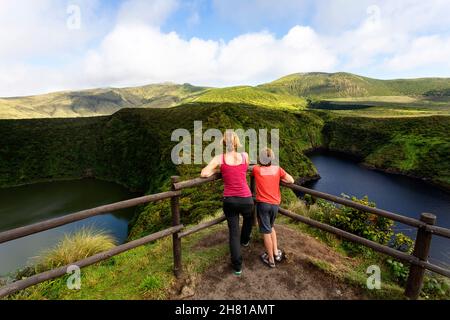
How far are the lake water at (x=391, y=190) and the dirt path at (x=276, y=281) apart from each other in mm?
34304

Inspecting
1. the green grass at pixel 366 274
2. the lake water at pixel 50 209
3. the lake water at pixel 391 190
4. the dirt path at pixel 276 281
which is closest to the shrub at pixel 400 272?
the green grass at pixel 366 274

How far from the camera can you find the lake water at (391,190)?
4638 centimetres

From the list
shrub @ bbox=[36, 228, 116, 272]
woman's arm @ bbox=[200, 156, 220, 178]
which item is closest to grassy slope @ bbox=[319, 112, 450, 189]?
woman's arm @ bbox=[200, 156, 220, 178]

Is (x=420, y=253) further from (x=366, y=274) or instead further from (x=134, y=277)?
(x=134, y=277)

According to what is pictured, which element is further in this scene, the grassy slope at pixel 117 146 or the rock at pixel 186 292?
the grassy slope at pixel 117 146

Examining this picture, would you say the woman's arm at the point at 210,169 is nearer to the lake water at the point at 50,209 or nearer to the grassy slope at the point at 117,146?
the lake water at the point at 50,209

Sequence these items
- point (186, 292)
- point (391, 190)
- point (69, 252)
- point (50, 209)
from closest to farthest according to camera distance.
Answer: point (186, 292) → point (69, 252) → point (50, 209) → point (391, 190)

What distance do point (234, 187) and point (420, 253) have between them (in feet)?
12.6

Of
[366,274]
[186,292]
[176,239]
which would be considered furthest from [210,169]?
[366,274]

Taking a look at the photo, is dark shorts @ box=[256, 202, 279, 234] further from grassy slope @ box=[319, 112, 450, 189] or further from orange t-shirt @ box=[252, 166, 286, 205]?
grassy slope @ box=[319, 112, 450, 189]

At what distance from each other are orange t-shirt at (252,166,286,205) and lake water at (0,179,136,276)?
98.5 ft

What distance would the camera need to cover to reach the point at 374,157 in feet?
262

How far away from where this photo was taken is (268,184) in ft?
20.7
